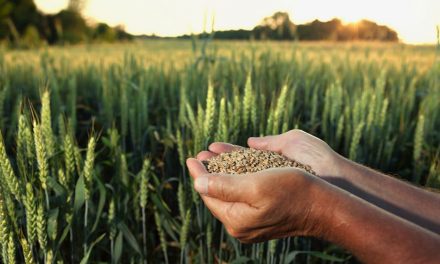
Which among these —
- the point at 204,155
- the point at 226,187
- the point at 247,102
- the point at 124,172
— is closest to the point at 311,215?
the point at 226,187

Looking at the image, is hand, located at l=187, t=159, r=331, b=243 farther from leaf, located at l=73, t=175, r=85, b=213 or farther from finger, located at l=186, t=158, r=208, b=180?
leaf, located at l=73, t=175, r=85, b=213

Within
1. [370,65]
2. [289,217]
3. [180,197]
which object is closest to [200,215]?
[180,197]

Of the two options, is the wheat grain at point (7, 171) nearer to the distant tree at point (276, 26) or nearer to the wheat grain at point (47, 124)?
the wheat grain at point (47, 124)

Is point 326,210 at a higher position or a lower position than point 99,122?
higher

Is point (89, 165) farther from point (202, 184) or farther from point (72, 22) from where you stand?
point (72, 22)

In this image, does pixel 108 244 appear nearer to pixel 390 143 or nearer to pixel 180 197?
pixel 180 197

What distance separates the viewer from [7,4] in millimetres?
18797

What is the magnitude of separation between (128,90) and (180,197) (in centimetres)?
98

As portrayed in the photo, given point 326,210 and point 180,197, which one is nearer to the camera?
point 326,210

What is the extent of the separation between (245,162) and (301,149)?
0.22 meters

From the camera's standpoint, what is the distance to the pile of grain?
131 cm

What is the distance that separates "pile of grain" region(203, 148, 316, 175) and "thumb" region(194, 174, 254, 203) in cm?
22

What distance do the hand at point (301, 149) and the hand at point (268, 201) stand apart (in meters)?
0.32

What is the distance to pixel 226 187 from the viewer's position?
3.40 feet
